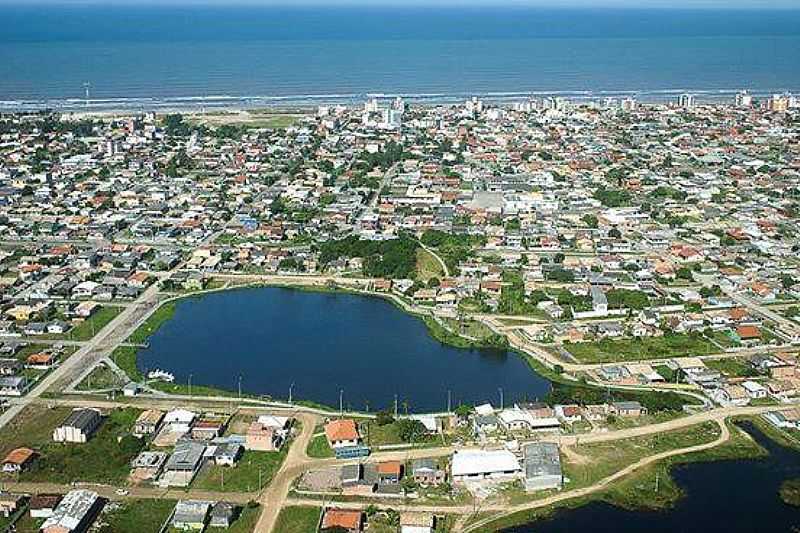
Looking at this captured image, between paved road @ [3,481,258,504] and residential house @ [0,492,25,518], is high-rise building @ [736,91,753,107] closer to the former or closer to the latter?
paved road @ [3,481,258,504]

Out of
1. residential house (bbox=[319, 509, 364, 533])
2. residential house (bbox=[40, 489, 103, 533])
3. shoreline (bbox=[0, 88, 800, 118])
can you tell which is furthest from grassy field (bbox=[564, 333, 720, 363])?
shoreline (bbox=[0, 88, 800, 118])

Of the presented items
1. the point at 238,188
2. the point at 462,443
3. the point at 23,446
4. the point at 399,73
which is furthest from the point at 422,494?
the point at 399,73

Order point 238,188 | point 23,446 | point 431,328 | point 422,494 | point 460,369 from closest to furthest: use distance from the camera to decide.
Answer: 1. point 422,494
2. point 23,446
3. point 460,369
4. point 431,328
5. point 238,188

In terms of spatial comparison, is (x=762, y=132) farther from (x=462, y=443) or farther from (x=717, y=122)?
(x=462, y=443)

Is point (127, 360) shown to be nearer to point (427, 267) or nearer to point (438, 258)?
point (427, 267)

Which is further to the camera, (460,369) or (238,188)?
(238,188)
